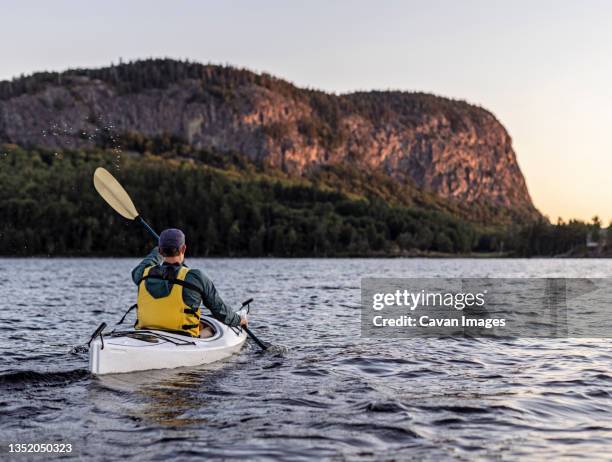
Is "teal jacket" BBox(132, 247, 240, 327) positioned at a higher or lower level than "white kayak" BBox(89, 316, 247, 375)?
higher

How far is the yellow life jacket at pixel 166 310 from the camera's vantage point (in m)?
11.3

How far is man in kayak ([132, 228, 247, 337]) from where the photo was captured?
36.6 feet

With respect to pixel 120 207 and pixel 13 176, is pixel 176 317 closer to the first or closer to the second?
pixel 120 207

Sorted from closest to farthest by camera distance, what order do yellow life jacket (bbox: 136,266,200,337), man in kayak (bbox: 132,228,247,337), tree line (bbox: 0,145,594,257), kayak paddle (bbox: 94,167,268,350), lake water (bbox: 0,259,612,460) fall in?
lake water (bbox: 0,259,612,460)
man in kayak (bbox: 132,228,247,337)
yellow life jacket (bbox: 136,266,200,337)
kayak paddle (bbox: 94,167,268,350)
tree line (bbox: 0,145,594,257)

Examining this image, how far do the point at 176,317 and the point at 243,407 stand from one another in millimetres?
2703

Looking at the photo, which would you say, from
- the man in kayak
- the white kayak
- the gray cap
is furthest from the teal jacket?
the white kayak

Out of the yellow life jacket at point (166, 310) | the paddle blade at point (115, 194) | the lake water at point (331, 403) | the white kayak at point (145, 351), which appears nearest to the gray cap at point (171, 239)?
the yellow life jacket at point (166, 310)

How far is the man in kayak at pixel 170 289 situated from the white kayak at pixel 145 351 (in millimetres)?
264

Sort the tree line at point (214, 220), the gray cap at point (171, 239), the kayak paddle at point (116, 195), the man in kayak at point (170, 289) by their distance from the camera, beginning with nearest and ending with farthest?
the gray cap at point (171, 239), the man in kayak at point (170, 289), the kayak paddle at point (116, 195), the tree line at point (214, 220)

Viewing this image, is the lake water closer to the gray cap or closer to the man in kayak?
the man in kayak

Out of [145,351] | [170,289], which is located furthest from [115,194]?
[145,351]

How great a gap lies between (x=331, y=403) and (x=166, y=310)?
3.49 meters

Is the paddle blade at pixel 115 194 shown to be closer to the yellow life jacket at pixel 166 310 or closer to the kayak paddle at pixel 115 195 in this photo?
the kayak paddle at pixel 115 195

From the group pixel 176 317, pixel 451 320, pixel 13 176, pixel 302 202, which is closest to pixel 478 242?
pixel 302 202
